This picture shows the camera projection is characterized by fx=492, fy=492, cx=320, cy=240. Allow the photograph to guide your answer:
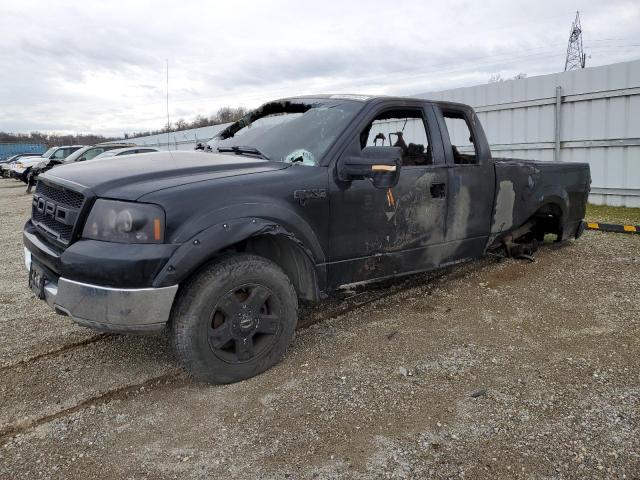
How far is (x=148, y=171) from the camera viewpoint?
9.77 ft

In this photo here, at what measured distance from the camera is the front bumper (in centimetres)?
258

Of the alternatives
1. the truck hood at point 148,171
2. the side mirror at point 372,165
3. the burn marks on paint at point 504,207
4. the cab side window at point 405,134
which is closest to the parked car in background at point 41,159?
the truck hood at point 148,171

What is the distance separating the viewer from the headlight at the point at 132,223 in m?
2.62

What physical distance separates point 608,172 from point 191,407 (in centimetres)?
904

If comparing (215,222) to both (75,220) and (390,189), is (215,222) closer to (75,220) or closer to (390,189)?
(75,220)

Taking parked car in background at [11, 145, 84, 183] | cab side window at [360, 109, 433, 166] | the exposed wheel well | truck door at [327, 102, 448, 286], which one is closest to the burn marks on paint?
the exposed wheel well

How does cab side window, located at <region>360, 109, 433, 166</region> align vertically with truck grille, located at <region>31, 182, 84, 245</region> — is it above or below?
above

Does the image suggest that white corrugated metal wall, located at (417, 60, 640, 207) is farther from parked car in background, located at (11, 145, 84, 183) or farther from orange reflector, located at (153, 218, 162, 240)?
parked car in background, located at (11, 145, 84, 183)

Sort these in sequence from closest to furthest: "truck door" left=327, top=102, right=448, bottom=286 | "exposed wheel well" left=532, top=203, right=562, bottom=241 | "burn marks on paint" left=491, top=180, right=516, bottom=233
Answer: "truck door" left=327, top=102, right=448, bottom=286
"burn marks on paint" left=491, top=180, right=516, bottom=233
"exposed wheel well" left=532, top=203, right=562, bottom=241

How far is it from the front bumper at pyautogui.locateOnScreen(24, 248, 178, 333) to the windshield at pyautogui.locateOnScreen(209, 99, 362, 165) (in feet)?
4.44

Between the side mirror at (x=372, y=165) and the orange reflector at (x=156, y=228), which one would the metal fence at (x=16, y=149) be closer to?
the side mirror at (x=372, y=165)

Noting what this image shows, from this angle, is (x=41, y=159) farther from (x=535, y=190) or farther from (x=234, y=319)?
(x=234, y=319)

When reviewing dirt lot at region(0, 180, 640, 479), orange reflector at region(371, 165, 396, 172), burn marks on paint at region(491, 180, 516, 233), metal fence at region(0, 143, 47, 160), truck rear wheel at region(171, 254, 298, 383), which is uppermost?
metal fence at region(0, 143, 47, 160)

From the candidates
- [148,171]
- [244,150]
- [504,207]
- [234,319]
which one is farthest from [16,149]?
[234,319]
